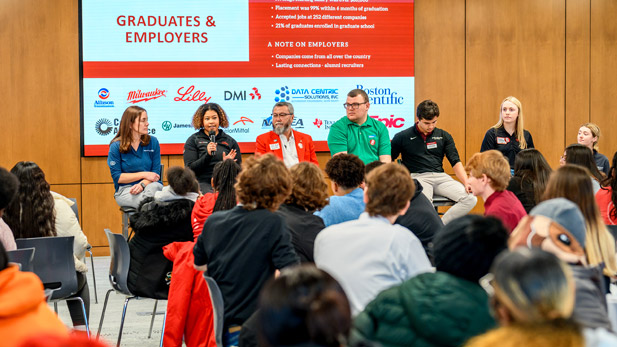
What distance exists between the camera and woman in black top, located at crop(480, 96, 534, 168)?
22.9ft

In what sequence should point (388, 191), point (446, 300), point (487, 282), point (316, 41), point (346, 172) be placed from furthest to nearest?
point (316, 41), point (346, 172), point (388, 191), point (487, 282), point (446, 300)

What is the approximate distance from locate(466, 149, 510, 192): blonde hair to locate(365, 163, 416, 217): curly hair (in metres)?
1.18

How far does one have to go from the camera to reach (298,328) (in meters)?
1.41

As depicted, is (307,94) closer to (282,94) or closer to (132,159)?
(282,94)

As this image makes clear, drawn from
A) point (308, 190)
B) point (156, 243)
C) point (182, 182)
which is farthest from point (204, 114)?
point (308, 190)

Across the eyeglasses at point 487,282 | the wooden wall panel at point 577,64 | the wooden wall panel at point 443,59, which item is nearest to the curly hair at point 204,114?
the wooden wall panel at point 443,59

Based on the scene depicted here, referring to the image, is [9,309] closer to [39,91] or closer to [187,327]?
[187,327]

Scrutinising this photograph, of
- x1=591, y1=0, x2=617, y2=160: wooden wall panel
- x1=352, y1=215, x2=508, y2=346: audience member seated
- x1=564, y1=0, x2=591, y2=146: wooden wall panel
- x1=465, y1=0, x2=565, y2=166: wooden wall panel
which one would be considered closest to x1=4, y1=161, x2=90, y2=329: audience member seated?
x1=352, y1=215, x2=508, y2=346: audience member seated

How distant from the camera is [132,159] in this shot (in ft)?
21.5

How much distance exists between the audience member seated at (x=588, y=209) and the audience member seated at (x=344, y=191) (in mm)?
1232

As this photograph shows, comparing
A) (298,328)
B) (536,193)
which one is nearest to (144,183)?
(536,193)

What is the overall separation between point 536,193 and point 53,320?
362 cm

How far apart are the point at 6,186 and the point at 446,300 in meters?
1.96

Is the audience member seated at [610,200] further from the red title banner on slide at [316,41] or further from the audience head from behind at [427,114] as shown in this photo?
the red title banner on slide at [316,41]
